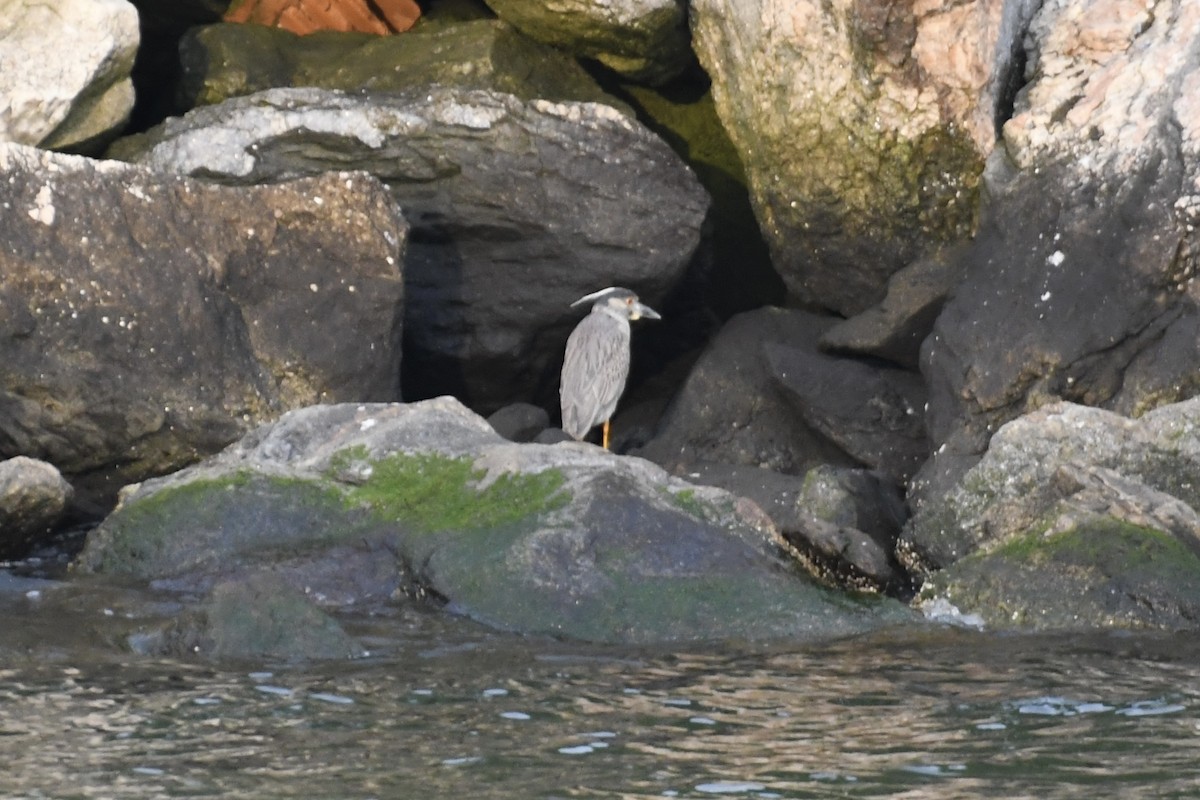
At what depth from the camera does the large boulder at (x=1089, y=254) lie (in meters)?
9.16

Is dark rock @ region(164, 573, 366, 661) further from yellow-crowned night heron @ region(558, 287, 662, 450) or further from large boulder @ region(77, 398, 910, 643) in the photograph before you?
yellow-crowned night heron @ region(558, 287, 662, 450)

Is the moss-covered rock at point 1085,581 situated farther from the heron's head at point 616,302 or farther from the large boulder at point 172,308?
the large boulder at point 172,308

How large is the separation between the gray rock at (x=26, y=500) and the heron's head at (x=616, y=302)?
3.53 metres

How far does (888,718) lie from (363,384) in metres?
5.29

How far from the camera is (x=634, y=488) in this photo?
26.4 feet

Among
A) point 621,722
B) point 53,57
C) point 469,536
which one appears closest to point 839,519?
point 469,536

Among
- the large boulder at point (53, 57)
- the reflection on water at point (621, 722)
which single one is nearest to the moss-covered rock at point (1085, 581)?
the reflection on water at point (621, 722)

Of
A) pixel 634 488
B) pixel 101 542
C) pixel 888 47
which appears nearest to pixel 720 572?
pixel 634 488

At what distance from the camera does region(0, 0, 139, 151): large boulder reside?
10.4 m

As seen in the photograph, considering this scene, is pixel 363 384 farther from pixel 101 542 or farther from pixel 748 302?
pixel 748 302

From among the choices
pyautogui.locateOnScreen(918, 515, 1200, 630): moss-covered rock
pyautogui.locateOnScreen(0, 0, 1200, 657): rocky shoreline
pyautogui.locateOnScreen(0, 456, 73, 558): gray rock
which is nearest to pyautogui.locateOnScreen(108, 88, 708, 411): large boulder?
pyautogui.locateOnScreen(0, 0, 1200, 657): rocky shoreline

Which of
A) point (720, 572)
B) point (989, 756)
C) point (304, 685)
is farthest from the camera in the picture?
→ point (720, 572)

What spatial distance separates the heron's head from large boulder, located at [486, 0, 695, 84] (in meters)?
1.63

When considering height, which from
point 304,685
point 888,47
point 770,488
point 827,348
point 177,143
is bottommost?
point 304,685
